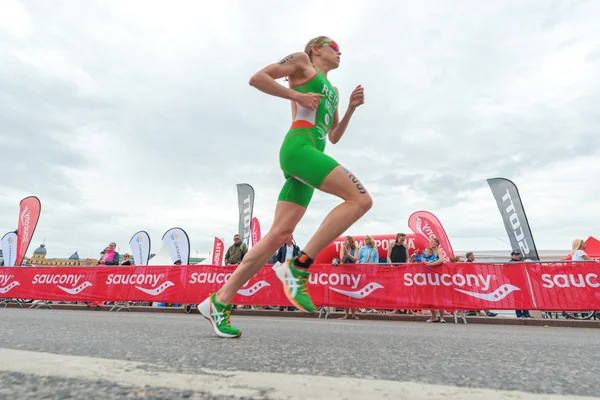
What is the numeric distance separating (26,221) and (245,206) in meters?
9.62

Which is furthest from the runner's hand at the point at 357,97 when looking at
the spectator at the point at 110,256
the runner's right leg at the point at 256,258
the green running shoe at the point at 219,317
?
the spectator at the point at 110,256

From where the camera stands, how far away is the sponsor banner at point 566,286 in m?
7.17

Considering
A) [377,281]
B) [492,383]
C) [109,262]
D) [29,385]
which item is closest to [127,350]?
[29,385]

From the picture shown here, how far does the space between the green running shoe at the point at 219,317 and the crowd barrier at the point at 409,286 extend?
4.44m

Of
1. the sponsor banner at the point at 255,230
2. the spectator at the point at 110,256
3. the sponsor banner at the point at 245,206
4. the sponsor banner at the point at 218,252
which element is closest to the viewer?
the spectator at the point at 110,256

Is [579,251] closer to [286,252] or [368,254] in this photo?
[368,254]

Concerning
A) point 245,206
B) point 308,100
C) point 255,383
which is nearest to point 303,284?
point 308,100

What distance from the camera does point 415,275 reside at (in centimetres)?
801

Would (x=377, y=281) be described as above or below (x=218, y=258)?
below

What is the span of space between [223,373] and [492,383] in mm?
805

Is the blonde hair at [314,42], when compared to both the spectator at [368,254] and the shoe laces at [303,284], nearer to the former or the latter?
the shoe laces at [303,284]

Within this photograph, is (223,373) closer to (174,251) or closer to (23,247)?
(174,251)

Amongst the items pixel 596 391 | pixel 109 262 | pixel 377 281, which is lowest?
pixel 596 391

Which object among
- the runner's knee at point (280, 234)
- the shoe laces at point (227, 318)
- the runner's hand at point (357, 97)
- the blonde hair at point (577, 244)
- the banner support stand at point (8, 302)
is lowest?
the shoe laces at point (227, 318)
